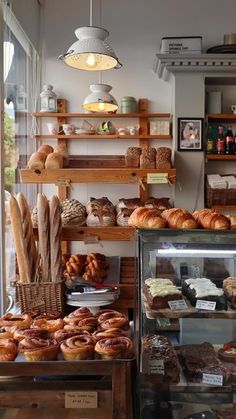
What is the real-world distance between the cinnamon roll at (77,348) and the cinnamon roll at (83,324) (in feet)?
0.52

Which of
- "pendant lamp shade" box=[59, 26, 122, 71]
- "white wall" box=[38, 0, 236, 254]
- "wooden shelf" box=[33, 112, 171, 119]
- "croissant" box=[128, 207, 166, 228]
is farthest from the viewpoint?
"white wall" box=[38, 0, 236, 254]

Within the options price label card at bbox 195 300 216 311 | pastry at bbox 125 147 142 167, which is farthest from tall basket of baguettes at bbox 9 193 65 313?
pastry at bbox 125 147 142 167

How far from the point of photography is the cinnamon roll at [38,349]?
1529 millimetres

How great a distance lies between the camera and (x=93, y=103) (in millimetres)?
3131

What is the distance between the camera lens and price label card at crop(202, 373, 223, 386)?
1.63 metres

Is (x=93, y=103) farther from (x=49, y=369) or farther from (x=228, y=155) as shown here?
(x=49, y=369)

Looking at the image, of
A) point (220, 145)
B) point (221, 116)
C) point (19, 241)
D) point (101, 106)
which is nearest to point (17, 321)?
point (19, 241)

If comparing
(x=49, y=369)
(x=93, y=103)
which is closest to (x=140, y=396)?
(x=49, y=369)

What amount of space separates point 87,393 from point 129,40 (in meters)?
3.44

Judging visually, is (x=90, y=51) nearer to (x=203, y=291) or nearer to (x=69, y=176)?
(x=69, y=176)

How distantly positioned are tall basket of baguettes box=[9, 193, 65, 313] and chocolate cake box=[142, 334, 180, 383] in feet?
2.23

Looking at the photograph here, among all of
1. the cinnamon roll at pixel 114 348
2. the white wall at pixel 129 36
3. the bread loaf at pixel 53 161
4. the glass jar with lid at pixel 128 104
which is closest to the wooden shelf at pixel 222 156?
the white wall at pixel 129 36

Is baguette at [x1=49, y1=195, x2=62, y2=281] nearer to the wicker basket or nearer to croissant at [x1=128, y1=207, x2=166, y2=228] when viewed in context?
the wicker basket

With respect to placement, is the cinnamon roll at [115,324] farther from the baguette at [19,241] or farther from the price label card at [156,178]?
the price label card at [156,178]
